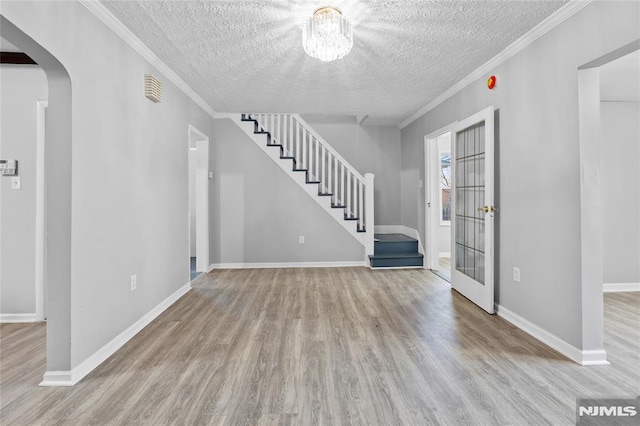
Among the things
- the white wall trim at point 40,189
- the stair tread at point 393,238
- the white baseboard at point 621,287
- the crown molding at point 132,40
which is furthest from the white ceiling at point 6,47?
the white baseboard at point 621,287

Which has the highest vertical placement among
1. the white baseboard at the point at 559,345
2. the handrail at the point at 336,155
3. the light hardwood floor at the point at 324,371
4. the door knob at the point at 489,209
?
the handrail at the point at 336,155

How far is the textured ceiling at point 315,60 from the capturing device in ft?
7.87

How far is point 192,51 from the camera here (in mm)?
3088

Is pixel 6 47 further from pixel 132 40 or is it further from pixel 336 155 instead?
pixel 336 155

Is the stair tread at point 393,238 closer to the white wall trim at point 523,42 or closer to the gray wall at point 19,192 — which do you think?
the white wall trim at point 523,42

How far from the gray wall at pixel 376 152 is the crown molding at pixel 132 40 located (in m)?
3.16

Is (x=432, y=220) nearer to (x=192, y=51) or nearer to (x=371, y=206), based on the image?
(x=371, y=206)

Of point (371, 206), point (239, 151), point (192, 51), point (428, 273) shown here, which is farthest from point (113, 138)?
point (428, 273)

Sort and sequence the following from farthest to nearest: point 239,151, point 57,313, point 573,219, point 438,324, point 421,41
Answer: point 239,151 → point 438,324 → point 421,41 → point 573,219 → point 57,313

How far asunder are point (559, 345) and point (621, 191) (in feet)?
9.20

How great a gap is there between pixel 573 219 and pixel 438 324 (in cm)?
140

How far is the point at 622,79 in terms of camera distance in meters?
3.44

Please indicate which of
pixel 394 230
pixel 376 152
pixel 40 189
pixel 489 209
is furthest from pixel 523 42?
pixel 40 189

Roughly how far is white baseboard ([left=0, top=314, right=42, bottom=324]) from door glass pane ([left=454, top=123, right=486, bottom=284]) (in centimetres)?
446
